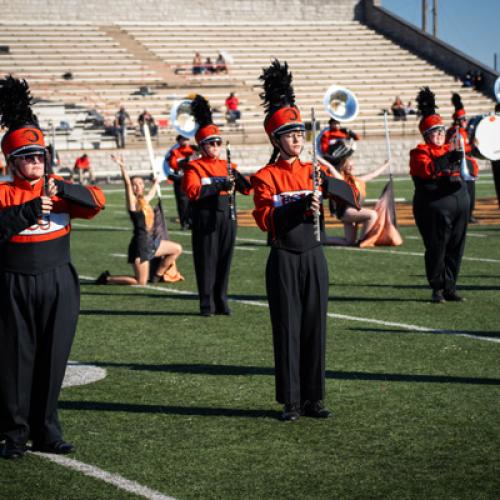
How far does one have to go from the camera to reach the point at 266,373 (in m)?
7.33

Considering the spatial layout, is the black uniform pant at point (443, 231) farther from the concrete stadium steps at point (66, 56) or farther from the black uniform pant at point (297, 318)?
the concrete stadium steps at point (66, 56)

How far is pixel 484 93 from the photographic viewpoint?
44.4 m

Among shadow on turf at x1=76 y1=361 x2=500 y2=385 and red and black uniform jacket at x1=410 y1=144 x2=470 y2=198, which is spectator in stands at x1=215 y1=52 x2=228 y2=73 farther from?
shadow on turf at x1=76 y1=361 x2=500 y2=385

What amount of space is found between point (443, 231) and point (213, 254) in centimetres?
202

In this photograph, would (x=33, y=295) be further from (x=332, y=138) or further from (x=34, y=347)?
(x=332, y=138)

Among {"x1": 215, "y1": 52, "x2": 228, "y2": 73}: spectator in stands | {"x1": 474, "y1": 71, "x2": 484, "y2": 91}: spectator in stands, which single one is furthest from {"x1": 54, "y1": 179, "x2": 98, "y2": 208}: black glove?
{"x1": 474, "y1": 71, "x2": 484, "y2": 91}: spectator in stands

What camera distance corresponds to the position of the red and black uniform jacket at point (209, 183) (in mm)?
9602

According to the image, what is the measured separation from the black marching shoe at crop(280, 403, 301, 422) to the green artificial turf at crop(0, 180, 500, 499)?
0.06 m

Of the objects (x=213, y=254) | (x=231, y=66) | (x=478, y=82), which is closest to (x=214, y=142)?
(x=213, y=254)

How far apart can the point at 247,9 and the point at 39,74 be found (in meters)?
13.5

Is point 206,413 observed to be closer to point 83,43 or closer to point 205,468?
point 205,468

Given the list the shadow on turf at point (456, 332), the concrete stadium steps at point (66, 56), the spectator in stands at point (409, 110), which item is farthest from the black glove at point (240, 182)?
the spectator in stands at point (409, 110)

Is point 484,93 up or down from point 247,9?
down

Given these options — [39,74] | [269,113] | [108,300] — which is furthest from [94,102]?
[269,113]
